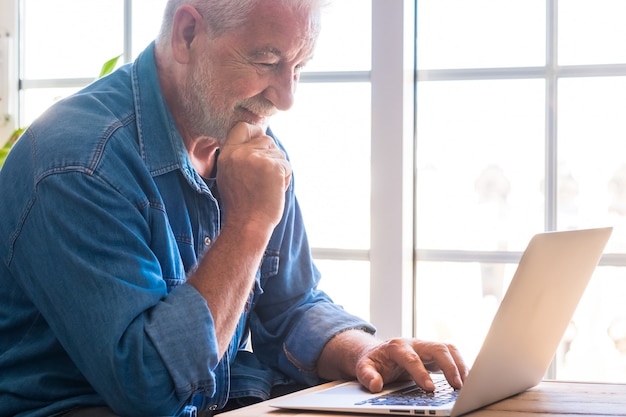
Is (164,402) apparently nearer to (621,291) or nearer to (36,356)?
(36,356)

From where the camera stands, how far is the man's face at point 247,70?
1510 millimetres

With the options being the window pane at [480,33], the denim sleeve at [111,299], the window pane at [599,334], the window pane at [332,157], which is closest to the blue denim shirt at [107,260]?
the denim sleeve at [111,299]

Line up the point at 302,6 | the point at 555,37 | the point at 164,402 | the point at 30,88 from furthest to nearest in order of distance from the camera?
1. the point at 30,88
2. the point at 555,37
3. the point at 302,6
4. the point at 164,402

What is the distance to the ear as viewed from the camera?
1.53 meters

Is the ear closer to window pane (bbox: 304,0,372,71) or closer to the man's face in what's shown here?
the man's face

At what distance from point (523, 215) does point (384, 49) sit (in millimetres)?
628

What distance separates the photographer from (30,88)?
2881 mm

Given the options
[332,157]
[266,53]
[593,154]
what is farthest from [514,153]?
[266,53]

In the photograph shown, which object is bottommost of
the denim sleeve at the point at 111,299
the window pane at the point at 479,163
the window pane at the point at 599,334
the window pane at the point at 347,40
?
the window pane at the point at 599,334

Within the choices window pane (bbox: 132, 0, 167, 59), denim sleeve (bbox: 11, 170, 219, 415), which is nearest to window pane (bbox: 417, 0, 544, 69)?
window pane (bbox: 132, 0, 167, 59)

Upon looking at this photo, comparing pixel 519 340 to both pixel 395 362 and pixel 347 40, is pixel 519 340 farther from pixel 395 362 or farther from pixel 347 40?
pixel 347 40

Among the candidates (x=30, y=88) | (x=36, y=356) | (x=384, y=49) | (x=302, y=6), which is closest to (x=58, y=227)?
(x=36, y=356)

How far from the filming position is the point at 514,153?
8.33ft

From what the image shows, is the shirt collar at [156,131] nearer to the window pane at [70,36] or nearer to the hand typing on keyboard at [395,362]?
the hand typing on keyboard at [395,362]
